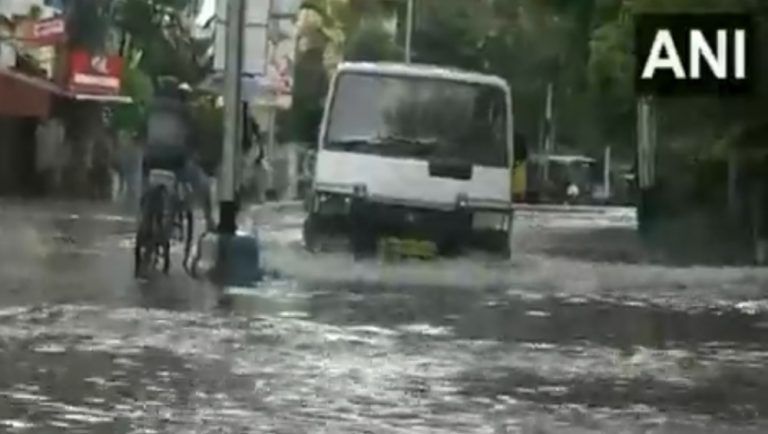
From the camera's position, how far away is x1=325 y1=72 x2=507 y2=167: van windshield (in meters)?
7.43

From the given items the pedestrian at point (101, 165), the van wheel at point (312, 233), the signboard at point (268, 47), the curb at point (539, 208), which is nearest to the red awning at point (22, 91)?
the pedestrian at point (101, 165)

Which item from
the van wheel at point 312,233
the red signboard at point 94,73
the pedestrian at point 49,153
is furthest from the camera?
the pedestrian at point 49,153

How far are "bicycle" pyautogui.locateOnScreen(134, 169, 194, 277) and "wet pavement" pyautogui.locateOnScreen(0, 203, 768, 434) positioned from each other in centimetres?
12

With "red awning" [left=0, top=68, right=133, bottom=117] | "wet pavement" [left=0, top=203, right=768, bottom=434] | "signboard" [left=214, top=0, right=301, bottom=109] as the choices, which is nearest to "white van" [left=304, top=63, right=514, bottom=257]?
"wet pavement" [left=0, top=203, right=768, bottom=434]

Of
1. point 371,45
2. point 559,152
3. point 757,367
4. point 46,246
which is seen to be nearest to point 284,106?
point 371,45

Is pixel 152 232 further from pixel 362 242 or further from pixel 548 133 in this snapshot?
pixel 548 133

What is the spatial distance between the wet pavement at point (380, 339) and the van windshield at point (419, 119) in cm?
36

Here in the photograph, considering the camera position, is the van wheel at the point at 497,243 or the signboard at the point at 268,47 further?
the signboard at the point at 268,47

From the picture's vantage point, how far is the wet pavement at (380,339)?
17.0 feet

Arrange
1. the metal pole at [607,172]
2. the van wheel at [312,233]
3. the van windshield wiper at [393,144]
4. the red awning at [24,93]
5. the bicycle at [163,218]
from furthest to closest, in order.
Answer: the red awning at [24,93]
the bicycle at [163,218]
the metal pole at [607,172]
the van wheel at [312,233]
the van windshield wiper at [393,144]

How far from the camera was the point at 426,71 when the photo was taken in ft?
24.5

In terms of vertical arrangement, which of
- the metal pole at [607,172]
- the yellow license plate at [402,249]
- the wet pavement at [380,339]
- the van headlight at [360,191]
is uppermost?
the metal pole at [607,172]

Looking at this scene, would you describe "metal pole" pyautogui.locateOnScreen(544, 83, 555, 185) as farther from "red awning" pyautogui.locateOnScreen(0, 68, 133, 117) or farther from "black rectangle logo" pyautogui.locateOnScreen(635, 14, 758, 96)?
"red awning" pyautogui.locateOnScreen(0, 68, 133, 117)

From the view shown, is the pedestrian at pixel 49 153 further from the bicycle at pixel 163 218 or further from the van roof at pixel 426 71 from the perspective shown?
the van roof at pixel 426 71
